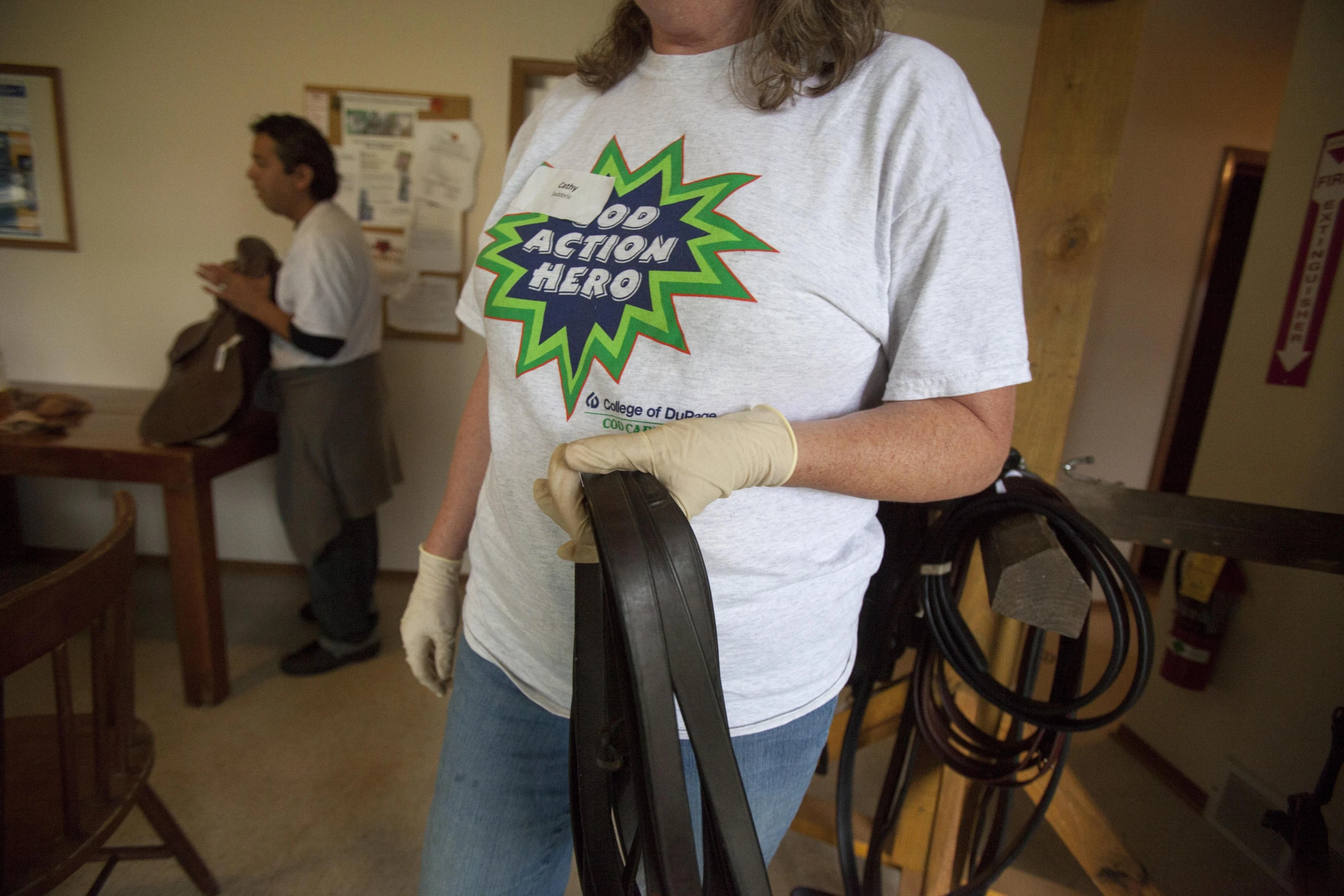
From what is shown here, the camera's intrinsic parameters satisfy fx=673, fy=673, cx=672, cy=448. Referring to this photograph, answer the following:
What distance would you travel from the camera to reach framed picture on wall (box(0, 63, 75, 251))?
8.38 feet

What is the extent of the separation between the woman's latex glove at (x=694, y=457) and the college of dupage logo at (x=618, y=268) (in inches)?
3.6

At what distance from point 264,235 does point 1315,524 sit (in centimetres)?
319

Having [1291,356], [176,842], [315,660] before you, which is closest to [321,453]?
[315,660]

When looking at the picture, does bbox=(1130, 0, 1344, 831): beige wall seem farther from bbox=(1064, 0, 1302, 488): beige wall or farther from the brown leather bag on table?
the brown leather bag on table

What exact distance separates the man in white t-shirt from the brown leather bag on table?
0.19 feet

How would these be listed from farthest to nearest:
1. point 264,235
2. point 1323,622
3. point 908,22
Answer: point 264,235, point 908,22, point 1323,622

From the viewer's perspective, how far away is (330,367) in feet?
6.84

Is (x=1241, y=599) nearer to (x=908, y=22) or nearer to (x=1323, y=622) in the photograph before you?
(x=1323, y=622)

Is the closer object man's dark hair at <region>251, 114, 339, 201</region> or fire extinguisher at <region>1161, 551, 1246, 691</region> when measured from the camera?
fire extinguisher at <region>1161, 551, 1246, 691</region>

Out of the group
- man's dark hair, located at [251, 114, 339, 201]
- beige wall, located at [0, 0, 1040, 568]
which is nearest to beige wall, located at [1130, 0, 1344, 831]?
beige wall, located at [0, 0, 1040, 568]

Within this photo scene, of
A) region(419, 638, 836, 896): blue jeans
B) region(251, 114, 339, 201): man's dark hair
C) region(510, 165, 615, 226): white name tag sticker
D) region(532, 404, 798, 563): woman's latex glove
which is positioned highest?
region(251, 114, 339, 201): man's dark hair

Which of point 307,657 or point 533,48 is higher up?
point 533,48

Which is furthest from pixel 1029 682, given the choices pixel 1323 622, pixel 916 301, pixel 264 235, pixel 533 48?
pixel 264 235

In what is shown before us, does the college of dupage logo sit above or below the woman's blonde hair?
below
